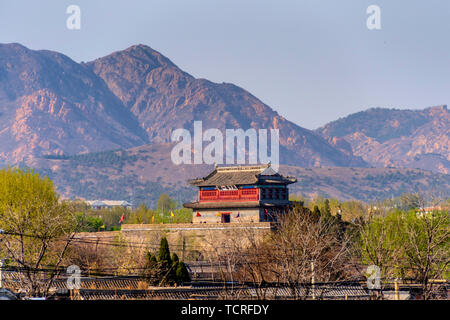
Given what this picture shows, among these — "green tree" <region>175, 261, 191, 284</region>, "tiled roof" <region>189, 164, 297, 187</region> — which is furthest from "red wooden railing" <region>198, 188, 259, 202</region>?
"green tree" <region>175, 261, 191, 284</region>

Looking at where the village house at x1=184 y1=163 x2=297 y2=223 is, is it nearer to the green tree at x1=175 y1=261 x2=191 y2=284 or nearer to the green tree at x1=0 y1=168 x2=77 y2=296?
the green tree at x1=0 y1=168 x2=77 y2=296

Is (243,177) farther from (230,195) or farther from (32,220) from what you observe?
(32,220)

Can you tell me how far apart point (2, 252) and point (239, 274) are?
874 inches

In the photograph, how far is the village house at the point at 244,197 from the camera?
106 meters

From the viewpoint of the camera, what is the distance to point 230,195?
109125 mm

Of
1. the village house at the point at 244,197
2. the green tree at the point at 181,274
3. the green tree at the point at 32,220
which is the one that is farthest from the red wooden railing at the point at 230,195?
the green tree at the point at 181,274

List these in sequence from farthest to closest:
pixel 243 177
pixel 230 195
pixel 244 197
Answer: pixel 243 177, pixel 230 195, pixel 244 197

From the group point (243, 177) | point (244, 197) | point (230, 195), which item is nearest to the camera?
point (244, 197)

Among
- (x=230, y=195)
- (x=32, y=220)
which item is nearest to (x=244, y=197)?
(x=230, y=195)

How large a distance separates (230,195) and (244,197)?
2.28 meters

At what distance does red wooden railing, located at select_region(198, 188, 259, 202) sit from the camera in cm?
10725
